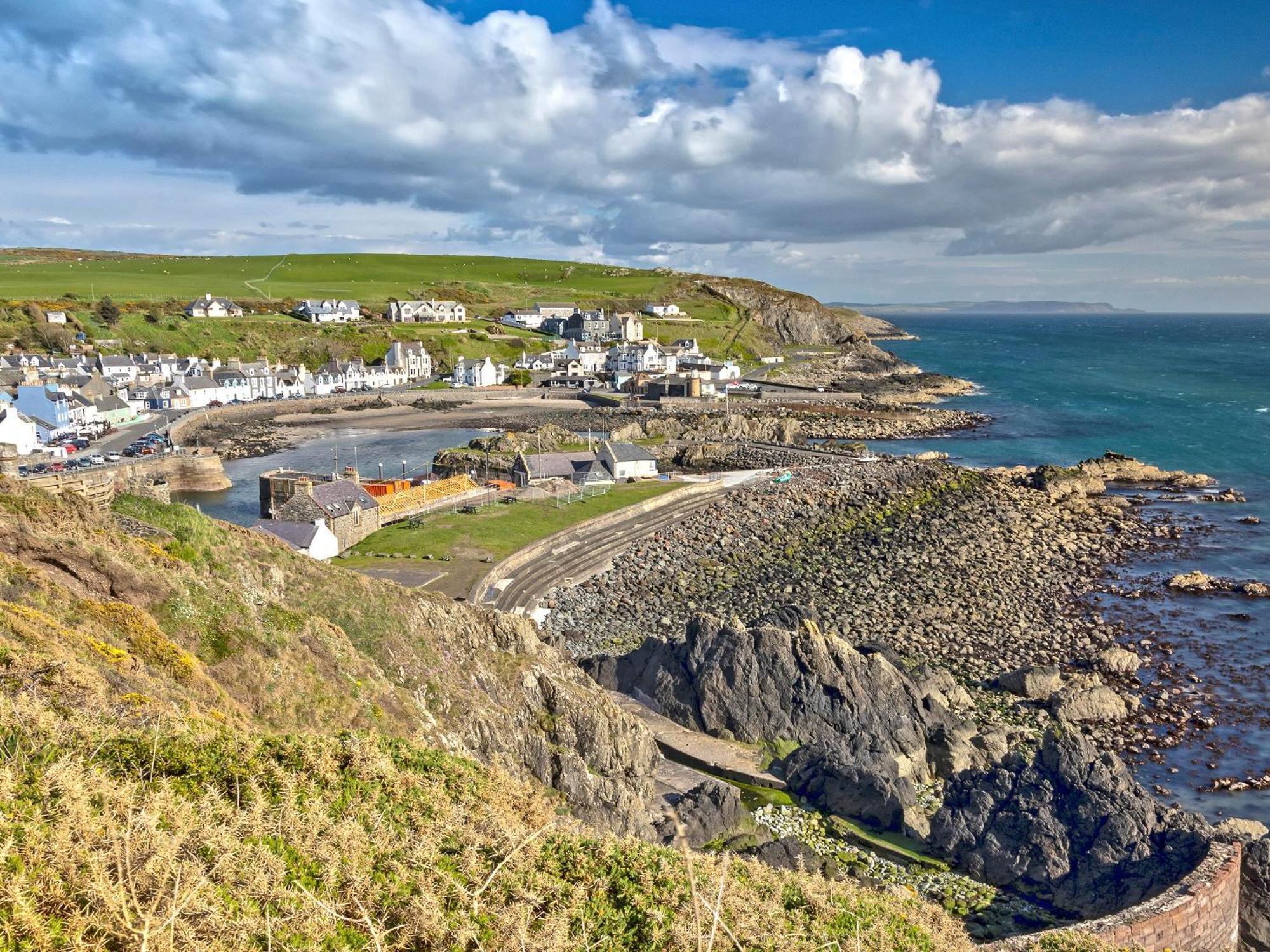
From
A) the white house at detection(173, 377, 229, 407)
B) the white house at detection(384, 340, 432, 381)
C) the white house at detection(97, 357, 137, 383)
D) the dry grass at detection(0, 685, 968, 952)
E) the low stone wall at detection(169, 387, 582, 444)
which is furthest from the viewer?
the white house at detection(384, 340, 432, 381)

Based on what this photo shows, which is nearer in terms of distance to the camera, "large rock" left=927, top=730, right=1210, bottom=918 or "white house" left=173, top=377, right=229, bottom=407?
"large rock" left=927, top=730, right=1210, bottom=918

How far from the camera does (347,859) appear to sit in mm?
8852

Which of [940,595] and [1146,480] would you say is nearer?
[940,595]

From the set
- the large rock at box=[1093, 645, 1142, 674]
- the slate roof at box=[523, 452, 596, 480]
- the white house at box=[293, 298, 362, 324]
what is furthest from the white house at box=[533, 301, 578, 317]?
the large rock at box=[1093, 645, 1142, 674]

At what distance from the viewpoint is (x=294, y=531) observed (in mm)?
36406

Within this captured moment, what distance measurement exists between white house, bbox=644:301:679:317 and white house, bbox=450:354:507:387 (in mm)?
62920

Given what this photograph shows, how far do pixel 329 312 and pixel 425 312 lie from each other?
53.2ft

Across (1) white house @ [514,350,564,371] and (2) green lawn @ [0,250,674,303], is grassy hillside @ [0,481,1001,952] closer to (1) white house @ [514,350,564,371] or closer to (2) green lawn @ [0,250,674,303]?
(1) white house @ [514,350,564,371]

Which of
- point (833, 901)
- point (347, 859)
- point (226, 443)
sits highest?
point (347, 859)

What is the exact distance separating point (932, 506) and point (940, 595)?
17.9 metres

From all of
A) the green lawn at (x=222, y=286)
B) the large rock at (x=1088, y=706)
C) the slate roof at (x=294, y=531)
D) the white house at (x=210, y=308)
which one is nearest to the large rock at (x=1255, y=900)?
the large rock at (x=1088, y=706)

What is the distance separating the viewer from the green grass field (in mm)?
120688

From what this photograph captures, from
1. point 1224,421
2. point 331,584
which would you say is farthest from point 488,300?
point 331,584

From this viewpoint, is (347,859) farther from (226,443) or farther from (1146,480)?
(226,443)
